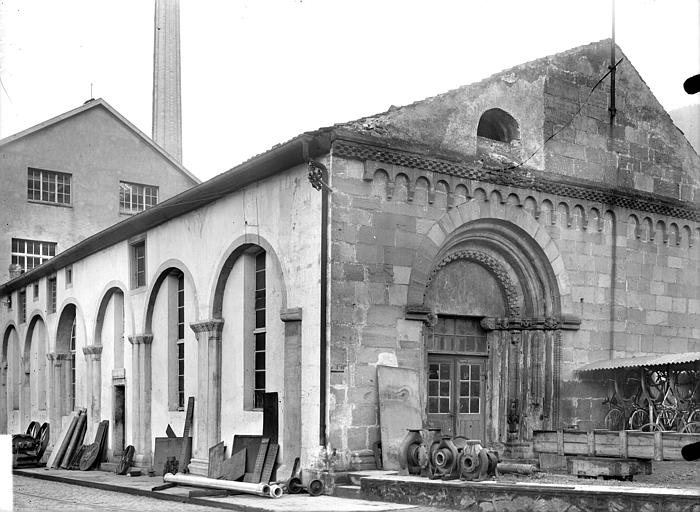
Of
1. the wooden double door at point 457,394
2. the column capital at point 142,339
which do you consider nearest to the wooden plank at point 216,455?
the wooden double door at point 457,394

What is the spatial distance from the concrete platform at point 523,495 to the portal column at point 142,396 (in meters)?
9.59

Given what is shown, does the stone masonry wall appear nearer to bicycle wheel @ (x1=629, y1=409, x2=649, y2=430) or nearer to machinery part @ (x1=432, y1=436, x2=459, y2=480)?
bicycle wheel @ (x1=629, y1=409, x2=649, y2=430)

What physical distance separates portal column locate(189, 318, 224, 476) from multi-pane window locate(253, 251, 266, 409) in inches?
47.2

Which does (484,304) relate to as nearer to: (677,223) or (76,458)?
(677,223)

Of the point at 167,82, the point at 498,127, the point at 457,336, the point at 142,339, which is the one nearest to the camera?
the point at 457,336

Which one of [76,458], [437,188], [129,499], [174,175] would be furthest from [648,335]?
[174,175]

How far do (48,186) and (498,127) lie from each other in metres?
22.6

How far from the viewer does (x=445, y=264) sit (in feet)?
55.6

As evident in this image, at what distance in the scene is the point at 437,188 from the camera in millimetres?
16141

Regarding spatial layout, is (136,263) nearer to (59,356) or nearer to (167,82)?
(59,356)

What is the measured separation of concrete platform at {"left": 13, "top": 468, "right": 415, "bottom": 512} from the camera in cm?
1284

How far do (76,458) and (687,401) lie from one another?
50.1 ft

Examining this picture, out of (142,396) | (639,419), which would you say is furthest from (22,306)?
(639,419)

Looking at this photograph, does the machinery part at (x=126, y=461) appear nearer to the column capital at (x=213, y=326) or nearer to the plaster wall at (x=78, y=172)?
the column capital at (x=213, y=326)
